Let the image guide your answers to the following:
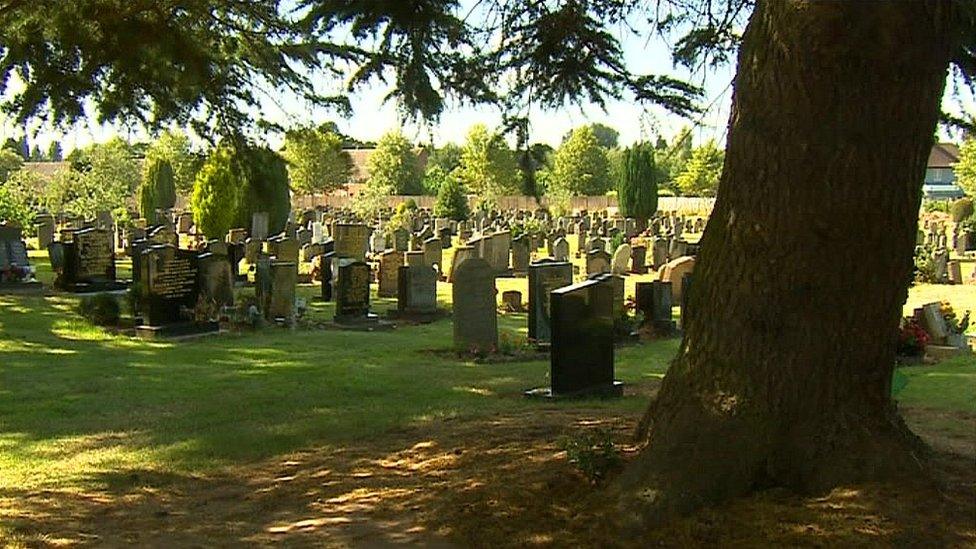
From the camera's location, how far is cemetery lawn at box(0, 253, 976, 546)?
5.13 meters

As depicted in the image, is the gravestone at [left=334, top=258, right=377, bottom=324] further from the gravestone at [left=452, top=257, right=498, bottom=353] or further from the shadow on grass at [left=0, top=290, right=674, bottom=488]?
the gravestone at [left=452, top=257, right=498, bottom=353]

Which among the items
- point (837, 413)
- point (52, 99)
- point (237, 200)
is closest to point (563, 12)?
point (837, 413)

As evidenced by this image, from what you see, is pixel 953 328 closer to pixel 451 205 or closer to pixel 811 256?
pixel 811 256

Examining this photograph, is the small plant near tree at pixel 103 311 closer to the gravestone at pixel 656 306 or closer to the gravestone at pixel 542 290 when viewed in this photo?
the gravestone at pixel 542 290

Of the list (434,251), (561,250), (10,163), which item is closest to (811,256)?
(434,251)

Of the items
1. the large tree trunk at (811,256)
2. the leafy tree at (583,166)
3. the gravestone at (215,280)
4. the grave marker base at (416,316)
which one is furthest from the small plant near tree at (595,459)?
the leafy tree at (583,166)

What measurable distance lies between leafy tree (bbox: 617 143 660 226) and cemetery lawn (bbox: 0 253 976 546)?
39.8 m

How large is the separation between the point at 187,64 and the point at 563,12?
15.8 ft

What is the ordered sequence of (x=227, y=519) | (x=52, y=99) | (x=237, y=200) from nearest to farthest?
(x=227, y=519), (x=52, y=99), (x=237, y=200)

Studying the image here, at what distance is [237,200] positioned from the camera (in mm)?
35594

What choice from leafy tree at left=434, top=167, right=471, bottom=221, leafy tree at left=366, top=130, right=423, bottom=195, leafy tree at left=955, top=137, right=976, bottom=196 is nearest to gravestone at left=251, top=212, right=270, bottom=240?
leafy tree at left=434, top=167, right=471, bottom=221

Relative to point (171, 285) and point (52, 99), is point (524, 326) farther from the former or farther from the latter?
point (52, 99)

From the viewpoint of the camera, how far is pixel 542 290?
1598 cm

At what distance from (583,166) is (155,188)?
109 feet
